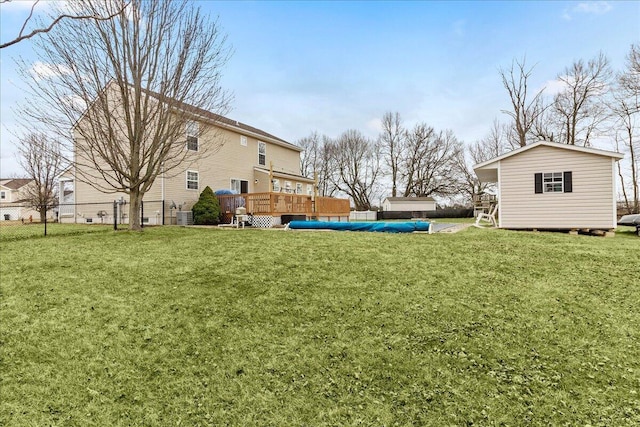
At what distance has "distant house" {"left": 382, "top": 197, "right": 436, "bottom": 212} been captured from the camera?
124 feet

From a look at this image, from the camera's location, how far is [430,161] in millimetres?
40969

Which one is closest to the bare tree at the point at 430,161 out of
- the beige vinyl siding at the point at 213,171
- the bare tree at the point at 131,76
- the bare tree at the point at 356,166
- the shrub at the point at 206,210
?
the bare tree at the point at 356,166

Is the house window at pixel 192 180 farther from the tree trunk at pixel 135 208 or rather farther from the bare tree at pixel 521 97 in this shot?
the bare tree at pixel 521 97

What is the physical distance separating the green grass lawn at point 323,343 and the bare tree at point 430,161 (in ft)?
120

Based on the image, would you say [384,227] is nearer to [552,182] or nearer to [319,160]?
[552,182]

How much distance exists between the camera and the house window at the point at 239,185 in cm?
1973

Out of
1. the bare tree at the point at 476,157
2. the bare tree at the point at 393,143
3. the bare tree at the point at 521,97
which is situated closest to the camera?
the bare tree at the point at 521,97

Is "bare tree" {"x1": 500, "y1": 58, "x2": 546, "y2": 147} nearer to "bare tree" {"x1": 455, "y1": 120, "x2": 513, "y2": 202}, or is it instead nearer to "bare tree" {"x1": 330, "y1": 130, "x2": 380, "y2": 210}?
"bare tree" {"x1": 455, "y1": 120, "x2": 513, "y2": 202}

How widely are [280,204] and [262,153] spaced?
8.73 m

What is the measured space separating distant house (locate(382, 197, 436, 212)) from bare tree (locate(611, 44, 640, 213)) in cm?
1659

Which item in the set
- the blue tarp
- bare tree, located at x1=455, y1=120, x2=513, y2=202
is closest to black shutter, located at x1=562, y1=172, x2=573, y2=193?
the blue tarp

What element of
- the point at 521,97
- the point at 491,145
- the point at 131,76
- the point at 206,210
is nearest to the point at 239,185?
the point at 206,210

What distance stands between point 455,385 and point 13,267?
7579 mm

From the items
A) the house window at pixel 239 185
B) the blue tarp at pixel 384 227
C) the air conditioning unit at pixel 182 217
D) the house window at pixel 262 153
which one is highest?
the house window at pixel 262 153
